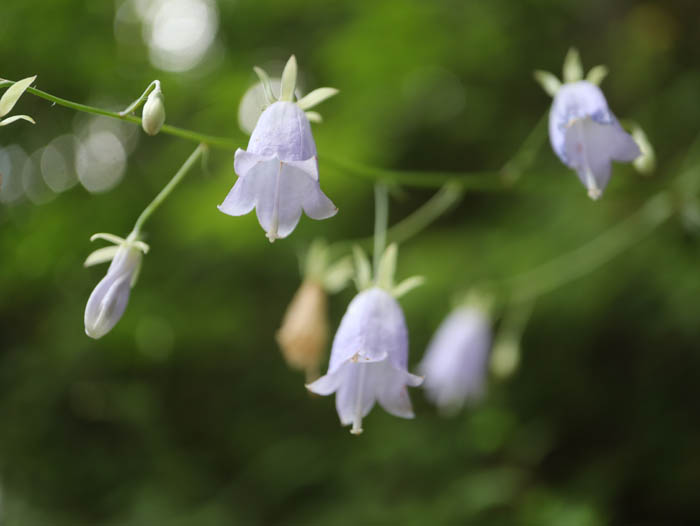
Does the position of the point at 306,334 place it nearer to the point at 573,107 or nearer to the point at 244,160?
the point at 244,160

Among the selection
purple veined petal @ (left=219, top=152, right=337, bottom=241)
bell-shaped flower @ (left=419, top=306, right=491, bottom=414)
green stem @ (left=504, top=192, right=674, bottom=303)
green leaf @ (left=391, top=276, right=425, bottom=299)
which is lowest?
green leaf @ (left=391, top=276, right=425, bottom=299)

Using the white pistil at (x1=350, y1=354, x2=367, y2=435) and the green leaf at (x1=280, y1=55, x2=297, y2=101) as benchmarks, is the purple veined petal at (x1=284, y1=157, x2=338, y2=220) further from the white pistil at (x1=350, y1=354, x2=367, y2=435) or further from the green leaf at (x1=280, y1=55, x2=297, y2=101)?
the white pistil at (x1=350, y1=354, x2=367, y2=435)

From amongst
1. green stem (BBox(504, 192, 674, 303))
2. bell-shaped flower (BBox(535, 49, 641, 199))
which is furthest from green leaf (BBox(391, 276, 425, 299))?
green stem (BBox(504, 192, 674, 303))

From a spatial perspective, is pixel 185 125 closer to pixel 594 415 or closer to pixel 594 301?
pixel 594 301

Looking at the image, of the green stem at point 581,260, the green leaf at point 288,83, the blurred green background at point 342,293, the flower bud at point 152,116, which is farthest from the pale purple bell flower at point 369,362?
the green stem at point 581,260

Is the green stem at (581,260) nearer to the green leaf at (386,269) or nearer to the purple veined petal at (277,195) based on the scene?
the green leaf at (386,269)

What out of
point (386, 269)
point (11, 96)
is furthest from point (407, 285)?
point (11, 96)
